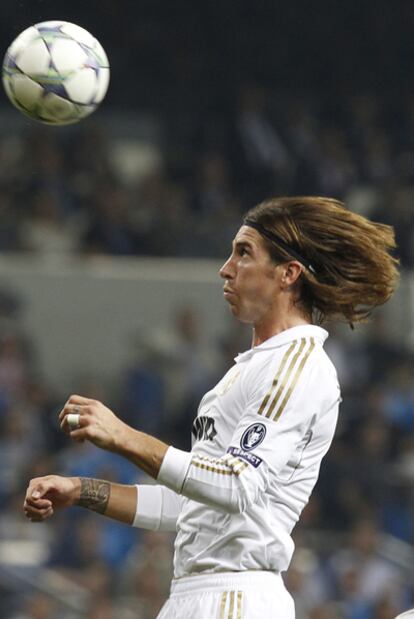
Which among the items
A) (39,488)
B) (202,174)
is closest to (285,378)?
(39,488)

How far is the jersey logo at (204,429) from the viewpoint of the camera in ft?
13.0

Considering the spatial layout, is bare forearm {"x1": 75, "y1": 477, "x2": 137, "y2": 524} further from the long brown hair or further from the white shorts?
the long brown hair

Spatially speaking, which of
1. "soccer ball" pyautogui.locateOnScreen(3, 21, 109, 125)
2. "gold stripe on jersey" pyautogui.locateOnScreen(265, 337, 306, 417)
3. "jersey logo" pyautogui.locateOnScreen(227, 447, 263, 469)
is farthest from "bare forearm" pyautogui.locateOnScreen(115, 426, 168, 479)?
"soccer ball" pyautogui.locateOnScreen(3, 21, 109, 125)

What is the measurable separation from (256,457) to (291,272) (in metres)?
0.61

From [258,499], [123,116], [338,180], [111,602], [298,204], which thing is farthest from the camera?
[123,116]

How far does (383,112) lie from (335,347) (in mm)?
4275

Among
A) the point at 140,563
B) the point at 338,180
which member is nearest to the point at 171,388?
the point at 140,563

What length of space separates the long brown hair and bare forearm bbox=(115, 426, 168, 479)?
28.5 inches

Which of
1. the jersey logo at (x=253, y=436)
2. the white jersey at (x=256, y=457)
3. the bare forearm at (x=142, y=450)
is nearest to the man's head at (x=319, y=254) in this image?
the white jersey at (x=256, y=457)

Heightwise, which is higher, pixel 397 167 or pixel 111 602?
pixel 397 167

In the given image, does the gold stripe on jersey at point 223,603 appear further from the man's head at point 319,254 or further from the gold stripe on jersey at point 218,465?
the man's head at point 319,254

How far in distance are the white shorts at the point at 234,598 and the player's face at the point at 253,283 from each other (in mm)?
740

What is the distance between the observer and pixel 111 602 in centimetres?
934

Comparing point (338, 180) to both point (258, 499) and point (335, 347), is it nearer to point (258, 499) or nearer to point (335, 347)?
point (335, 347)
